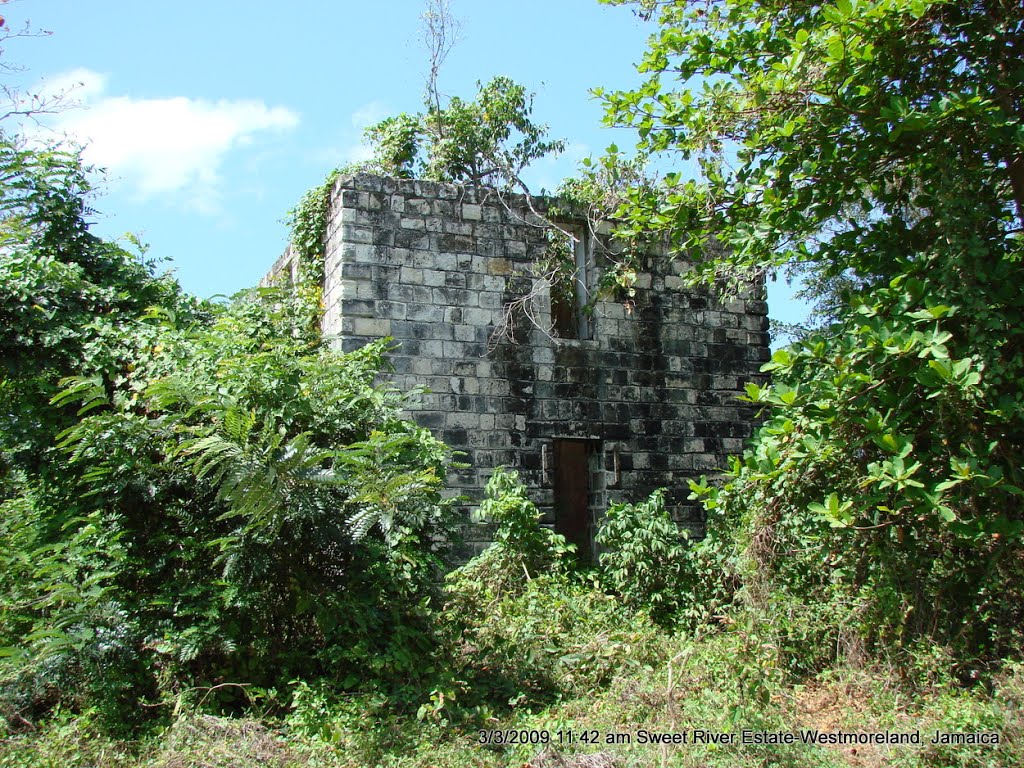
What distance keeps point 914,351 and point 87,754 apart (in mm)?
4643

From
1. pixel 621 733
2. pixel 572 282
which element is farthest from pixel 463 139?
pixel 621 733

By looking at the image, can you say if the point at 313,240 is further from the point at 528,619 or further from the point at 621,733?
the point at 621,733

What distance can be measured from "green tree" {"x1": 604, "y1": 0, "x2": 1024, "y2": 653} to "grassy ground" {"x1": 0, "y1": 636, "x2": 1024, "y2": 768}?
24.2 inches

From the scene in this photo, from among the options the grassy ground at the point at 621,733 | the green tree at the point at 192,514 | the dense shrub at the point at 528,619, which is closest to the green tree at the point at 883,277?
the grassy ground at the point at 621,733

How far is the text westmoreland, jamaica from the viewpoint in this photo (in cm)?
399

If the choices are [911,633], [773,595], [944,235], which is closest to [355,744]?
[773,595]

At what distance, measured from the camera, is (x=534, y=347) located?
8133 millimetres

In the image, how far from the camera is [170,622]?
4637 millimetres

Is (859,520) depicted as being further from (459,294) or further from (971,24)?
(459,294)

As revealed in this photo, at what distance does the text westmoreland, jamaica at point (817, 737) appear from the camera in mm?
3992

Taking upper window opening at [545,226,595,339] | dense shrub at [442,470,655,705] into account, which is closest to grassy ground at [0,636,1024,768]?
dense shrub at [442,470,655,705]

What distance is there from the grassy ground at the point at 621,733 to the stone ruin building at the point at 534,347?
3.01 meters

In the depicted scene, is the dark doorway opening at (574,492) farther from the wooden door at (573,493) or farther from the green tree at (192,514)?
the green tree at (192,514)

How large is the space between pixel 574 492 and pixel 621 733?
13.0 feet
